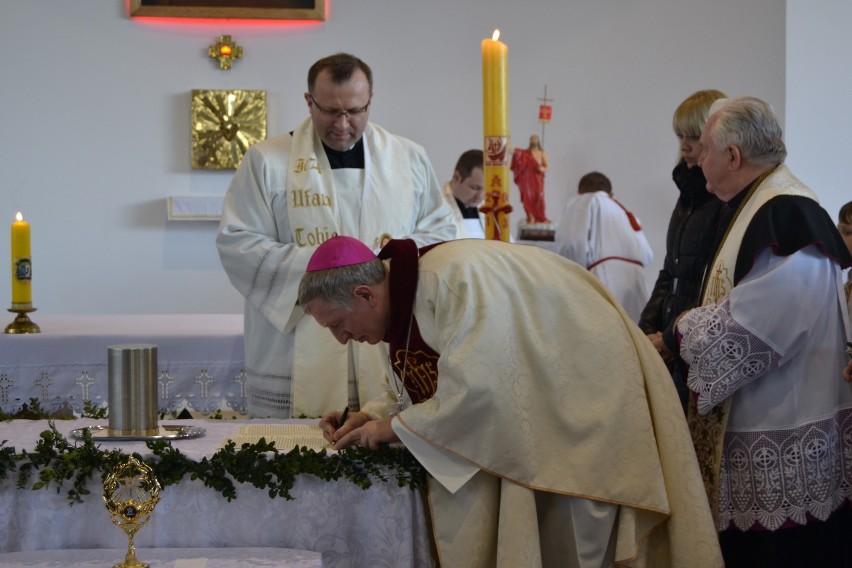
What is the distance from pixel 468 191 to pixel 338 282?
3720 millimetres

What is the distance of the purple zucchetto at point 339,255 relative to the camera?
2.67 metres

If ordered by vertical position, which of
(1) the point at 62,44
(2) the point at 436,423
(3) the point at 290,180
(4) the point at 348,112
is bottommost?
(2) the point at 436,423

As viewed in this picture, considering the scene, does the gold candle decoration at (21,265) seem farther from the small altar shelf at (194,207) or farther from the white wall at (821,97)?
the white wall at (821,97)

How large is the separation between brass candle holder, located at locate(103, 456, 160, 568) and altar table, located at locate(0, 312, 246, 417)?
200 cm

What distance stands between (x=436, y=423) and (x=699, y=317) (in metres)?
0.91

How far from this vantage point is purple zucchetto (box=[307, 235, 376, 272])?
267cm

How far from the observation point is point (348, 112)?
3.71 m

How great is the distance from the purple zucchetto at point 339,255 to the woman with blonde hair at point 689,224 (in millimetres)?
1100

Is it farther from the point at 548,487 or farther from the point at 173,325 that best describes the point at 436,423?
the point at 173,325

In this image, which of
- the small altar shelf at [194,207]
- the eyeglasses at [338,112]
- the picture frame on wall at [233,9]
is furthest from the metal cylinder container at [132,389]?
the picture frame on wall at [233,9]

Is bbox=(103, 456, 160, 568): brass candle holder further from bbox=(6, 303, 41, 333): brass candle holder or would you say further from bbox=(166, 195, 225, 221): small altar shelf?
bbox=(166, 195, 225, 221): small altar shelf

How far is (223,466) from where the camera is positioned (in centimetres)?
252

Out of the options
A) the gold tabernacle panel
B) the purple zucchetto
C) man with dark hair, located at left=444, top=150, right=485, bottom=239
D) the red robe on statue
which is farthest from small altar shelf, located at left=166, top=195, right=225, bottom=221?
the purple zucchetto

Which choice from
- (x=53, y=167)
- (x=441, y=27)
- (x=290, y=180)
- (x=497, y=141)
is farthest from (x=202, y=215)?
(x=497, y=141)
